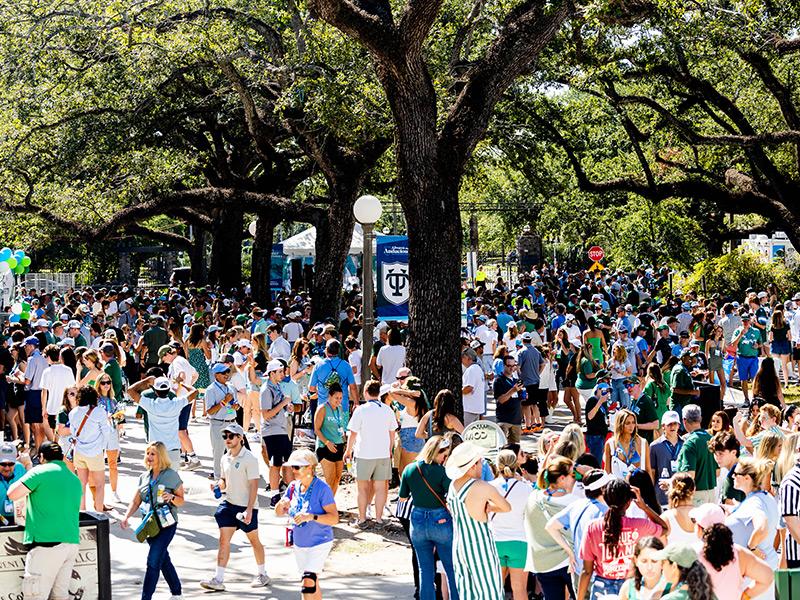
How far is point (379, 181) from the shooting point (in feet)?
98.0

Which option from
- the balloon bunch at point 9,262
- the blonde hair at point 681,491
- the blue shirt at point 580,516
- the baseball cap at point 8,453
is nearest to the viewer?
the blue shirt at point 580,516

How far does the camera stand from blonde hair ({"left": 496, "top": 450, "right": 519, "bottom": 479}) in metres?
8.33

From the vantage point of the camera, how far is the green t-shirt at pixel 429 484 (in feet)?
27.4

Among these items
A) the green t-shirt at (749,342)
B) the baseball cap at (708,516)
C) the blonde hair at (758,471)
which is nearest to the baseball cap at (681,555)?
the baseball cap at (708,516)

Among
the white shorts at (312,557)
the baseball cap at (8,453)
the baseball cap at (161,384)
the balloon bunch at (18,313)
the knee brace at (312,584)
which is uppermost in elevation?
the balloon bunch at (18,313)

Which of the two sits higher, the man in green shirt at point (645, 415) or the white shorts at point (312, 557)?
the man in green shirt at point (645, 415)

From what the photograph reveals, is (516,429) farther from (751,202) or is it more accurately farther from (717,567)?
(751,202)

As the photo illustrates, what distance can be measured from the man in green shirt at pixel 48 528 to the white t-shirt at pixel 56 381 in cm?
606

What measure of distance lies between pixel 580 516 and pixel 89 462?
262 inches

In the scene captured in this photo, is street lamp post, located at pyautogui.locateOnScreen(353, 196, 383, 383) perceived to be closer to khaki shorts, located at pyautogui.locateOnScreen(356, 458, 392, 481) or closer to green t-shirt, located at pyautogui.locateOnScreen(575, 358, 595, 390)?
khaki shorts, located at pyautogui.locateOnScreen(356, 458, 392, 481)

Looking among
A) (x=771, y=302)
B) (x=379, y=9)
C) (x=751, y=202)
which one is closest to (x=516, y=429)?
(x=379, y=9)

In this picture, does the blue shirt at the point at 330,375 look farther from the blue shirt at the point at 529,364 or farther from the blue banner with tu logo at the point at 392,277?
the blue shirt at the point at 529,364

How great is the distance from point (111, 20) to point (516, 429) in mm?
8848

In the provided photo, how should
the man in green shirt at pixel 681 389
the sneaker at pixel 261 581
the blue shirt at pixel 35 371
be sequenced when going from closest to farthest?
the sneaker at pixel 261 581
the man in green shirt at pixel 681 389
the blue shirt at pixel 35 371
